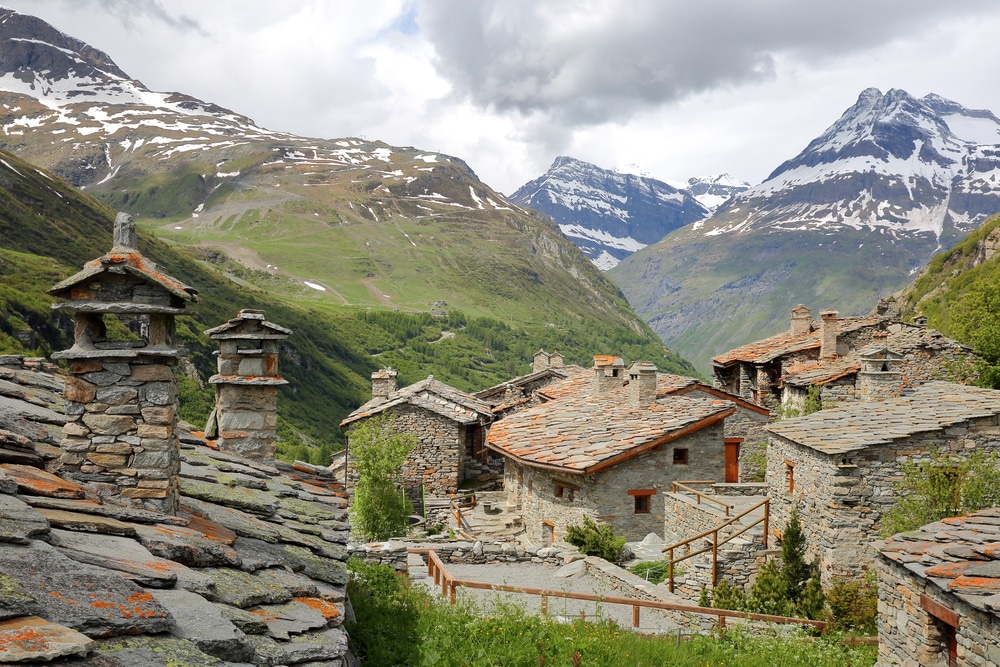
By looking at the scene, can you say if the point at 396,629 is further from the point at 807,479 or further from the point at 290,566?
the point at 807,479

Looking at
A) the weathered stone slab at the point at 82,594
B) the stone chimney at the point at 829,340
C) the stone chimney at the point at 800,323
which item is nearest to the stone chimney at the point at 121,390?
the weathered stone slab at the point at 82,594

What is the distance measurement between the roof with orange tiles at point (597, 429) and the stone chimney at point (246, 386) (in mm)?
12250

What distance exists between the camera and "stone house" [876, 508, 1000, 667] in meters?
9.77

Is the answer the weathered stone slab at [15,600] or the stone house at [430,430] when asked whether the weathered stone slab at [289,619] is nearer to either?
the weathered stone slab at [15,600]

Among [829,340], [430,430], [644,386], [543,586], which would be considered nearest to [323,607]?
[543,586]

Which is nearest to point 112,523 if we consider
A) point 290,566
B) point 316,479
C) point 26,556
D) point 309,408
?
point 26,556

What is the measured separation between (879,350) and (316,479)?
18.1 meters

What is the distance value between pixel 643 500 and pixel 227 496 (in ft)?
59.7

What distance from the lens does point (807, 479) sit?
18.4 meters

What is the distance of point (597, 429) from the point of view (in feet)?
87.2

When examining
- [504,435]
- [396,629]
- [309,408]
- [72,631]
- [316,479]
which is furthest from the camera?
[309,408]

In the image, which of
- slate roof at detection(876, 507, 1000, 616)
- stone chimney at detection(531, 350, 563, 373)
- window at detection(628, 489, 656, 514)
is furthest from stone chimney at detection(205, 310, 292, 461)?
stone chimney at detection(531, 350, 563, 373)

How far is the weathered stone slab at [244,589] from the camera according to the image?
16.6 feet

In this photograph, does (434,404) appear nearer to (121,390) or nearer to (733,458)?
(733,458)
